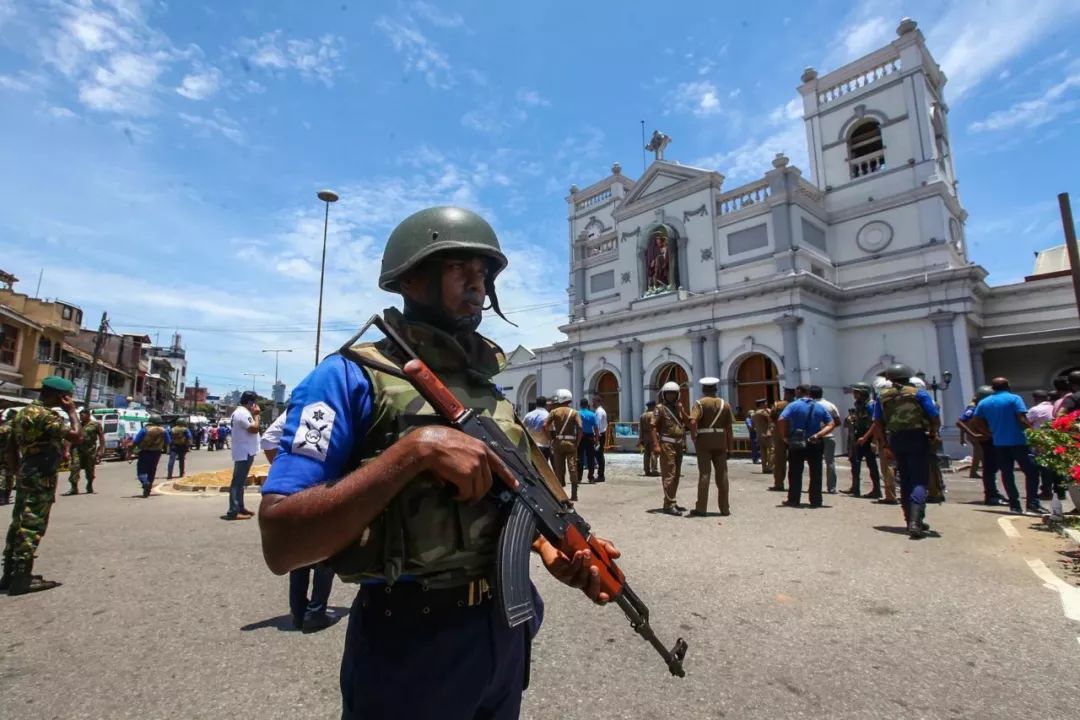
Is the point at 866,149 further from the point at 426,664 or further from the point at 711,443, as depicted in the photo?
the point at 426,664

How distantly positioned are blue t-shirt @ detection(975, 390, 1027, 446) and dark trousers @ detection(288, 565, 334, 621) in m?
8.09

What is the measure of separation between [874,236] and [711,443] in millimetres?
16631

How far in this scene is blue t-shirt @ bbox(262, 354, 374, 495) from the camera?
44.3 inches

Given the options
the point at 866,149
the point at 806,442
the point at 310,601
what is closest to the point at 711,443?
the point at 806,442

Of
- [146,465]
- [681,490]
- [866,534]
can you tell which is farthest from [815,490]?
[146,465]

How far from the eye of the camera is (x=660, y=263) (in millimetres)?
21938

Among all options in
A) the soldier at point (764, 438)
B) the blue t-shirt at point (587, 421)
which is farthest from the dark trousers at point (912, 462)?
the soldier at point (764, 438)

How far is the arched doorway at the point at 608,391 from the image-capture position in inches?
910

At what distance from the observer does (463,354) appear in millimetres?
1528

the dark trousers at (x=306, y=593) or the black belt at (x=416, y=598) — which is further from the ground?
the black belt at (x=416, y=598)

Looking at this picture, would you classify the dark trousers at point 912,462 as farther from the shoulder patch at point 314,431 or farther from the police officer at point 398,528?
the shoulder patch at point 314,431

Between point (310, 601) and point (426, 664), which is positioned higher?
point (426, 664)

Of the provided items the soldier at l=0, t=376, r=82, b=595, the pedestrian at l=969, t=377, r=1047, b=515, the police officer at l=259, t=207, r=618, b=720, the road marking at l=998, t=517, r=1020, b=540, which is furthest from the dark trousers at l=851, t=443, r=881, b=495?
the soldier at l=0, t=376, r=82, b=595

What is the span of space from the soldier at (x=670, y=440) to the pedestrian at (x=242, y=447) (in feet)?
18.1
